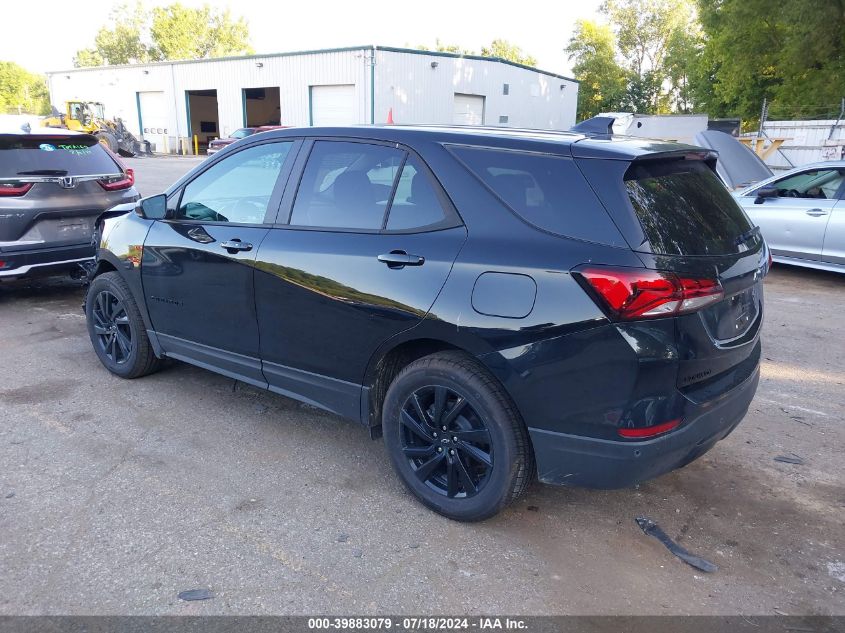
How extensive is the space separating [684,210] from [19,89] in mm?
123524

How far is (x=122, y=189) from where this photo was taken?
7.11 metres

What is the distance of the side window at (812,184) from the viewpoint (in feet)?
27.0

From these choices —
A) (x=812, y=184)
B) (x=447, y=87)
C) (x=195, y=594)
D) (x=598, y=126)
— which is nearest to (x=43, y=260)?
(x=195, y=594)

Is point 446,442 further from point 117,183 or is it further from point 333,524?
point 117,183

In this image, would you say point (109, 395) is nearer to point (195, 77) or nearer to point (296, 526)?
point (296, 526)

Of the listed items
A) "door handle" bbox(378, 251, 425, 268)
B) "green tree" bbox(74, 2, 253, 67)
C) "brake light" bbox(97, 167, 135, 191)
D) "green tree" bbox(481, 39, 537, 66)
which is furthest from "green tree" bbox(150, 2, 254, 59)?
"door handle" bbox(378, 251, 425, 268)

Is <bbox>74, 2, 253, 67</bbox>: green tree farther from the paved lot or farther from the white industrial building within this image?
the paved lot

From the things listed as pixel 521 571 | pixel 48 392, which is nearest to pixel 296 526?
pixel 521 571

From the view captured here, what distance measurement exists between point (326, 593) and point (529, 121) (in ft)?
125

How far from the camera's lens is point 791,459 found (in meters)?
3.85

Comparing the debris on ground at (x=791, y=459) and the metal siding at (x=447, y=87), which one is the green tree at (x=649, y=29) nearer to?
the metal siding at (x=447, y=87)

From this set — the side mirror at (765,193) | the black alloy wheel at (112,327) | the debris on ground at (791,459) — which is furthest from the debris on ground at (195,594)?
the side mirror at (765,193)

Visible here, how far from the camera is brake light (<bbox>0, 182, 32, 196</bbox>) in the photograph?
615cm

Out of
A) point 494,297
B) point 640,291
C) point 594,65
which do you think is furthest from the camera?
point 594,65
